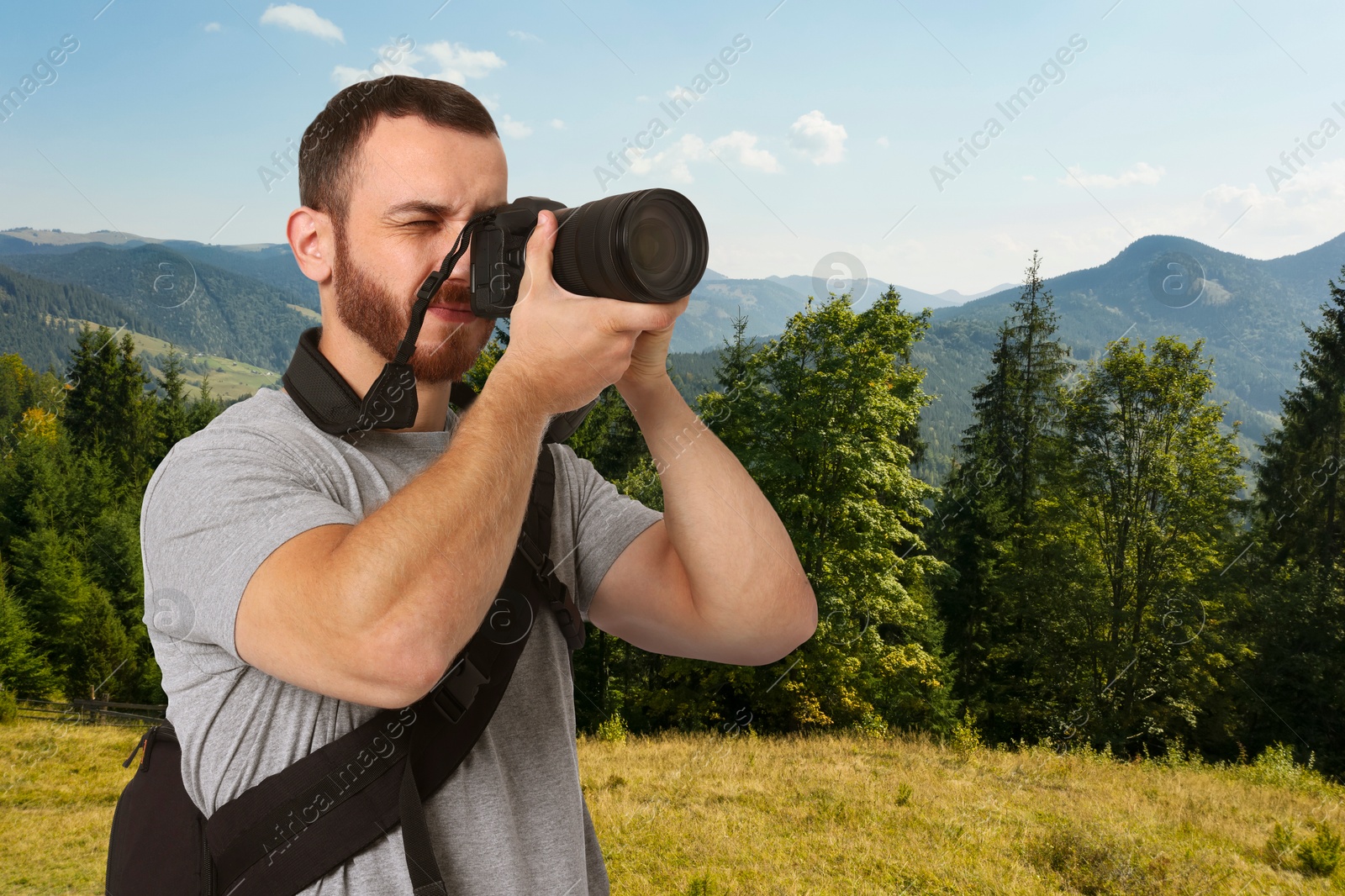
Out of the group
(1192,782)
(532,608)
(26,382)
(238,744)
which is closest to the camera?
(238,744)

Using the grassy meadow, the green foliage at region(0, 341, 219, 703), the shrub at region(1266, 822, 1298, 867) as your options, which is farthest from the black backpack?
the green foliage at region(0, 341, 219, 703)

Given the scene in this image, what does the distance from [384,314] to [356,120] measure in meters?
0.32

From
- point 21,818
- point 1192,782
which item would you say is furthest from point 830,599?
point 21,818

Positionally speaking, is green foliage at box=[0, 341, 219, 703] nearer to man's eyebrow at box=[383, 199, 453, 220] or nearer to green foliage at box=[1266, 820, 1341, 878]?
green foliage at box=[1266, 820, 1341, 878]

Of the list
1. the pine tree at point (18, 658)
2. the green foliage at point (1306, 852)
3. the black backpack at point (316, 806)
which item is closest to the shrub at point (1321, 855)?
the green foliage at point (1306, 852)

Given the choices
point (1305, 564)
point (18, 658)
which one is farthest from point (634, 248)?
point (18, 658)

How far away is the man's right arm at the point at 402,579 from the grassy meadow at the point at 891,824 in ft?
21.3

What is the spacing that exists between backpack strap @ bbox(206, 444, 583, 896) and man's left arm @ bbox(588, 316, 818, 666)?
1.51ft

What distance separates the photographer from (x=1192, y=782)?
12.0m

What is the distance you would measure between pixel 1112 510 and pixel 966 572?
453cm

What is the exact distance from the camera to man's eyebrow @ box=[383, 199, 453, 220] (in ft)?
4.12

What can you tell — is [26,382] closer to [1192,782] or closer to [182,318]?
[1192,782]

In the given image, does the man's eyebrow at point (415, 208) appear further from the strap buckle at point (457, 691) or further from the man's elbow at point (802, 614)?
the man's elbow at point (802, 614)

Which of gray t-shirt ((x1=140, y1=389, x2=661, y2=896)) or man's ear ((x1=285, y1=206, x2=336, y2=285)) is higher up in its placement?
man's ear ((x1=285, y1=206, x2=336, y2=285))
